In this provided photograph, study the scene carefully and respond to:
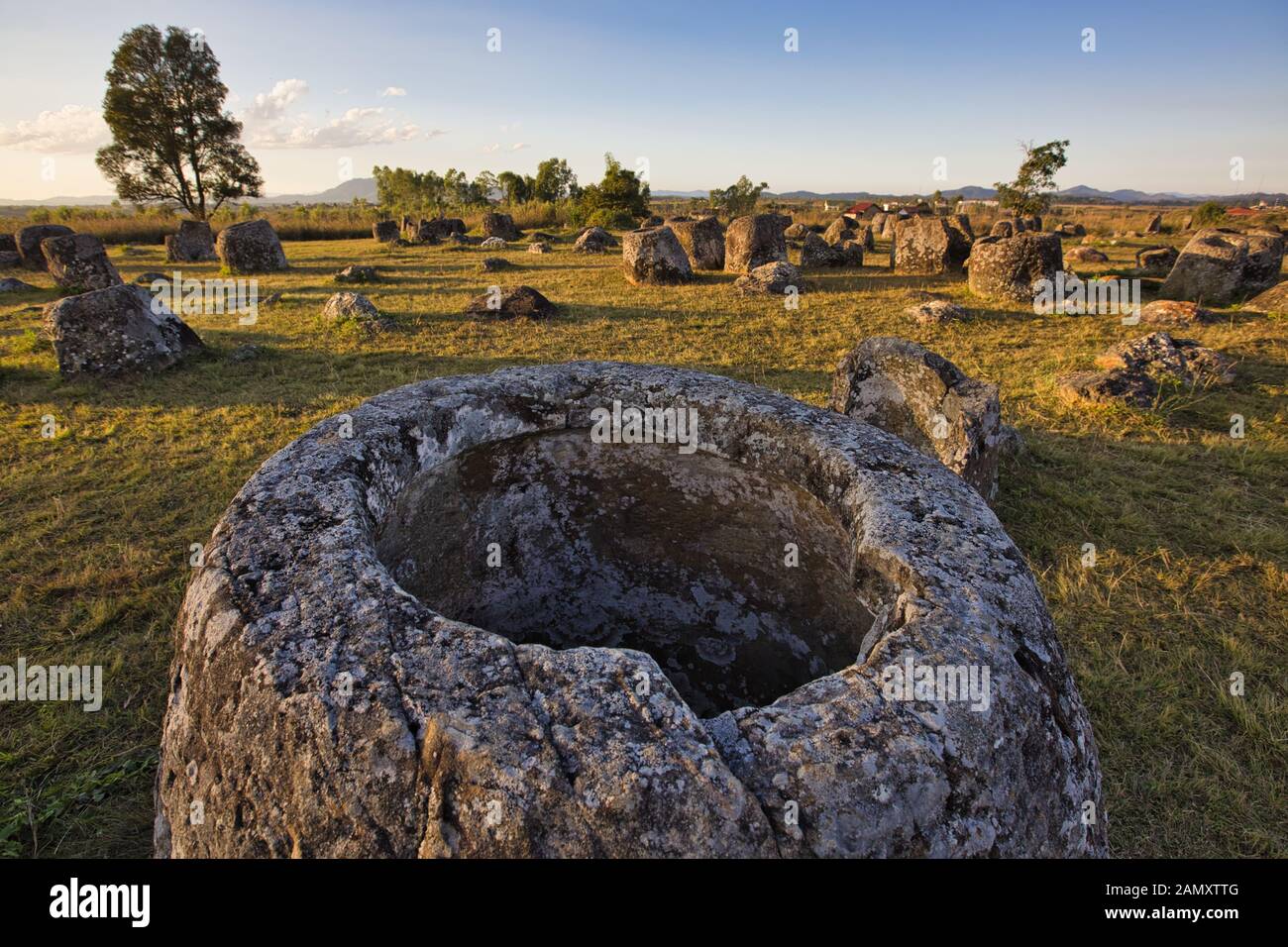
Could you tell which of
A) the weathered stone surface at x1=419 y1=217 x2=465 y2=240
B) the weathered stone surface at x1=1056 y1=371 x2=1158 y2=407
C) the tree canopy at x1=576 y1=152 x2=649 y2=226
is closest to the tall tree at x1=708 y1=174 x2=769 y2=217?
the tree canopy at x1=576 y1=152 x2=649 y2=226

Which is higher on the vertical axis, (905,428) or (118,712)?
(905,428)

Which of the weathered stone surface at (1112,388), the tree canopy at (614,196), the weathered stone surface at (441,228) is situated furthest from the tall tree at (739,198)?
the weathered stone surface at (1112,388)

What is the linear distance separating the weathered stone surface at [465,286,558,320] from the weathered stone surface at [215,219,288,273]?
32.1 ft

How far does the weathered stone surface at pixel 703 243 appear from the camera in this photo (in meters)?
17.4

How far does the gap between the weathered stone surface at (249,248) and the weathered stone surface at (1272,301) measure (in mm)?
22367

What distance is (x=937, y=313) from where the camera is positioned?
454 inches

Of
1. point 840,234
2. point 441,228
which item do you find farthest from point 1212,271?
point 441,228

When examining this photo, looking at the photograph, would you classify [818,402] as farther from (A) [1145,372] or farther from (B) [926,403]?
(A) [1145,372]
